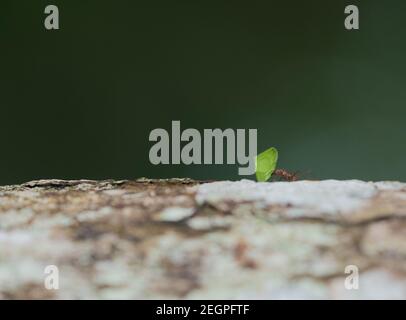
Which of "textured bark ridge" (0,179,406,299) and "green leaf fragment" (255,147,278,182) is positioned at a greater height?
"green leaf fragment" (255,147,278,182)

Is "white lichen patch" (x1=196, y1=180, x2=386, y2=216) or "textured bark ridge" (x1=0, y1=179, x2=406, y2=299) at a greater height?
"white lichen patch" (x1=196, y1=180, x2=386, y2=216)

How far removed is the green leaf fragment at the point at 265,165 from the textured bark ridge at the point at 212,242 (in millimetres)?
178

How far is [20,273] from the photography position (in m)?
0.53

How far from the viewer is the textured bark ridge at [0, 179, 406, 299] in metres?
0.50

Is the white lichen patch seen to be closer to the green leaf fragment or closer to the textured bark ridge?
the textured bark ridge

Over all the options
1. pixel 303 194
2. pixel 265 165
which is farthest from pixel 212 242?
pixel 265 165

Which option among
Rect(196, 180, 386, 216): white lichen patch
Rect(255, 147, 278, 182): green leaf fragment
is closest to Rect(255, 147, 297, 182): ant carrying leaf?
Rect(255, 147, 278, 182): green leaf fragment

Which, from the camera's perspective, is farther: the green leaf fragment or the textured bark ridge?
the green leaf fragment

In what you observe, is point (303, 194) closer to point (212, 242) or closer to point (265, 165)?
point (212, 242)

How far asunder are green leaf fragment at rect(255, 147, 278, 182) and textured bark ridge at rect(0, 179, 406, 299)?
18 centimetres

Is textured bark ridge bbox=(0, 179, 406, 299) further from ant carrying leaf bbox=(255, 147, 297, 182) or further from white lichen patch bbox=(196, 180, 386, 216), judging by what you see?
ant carrying leaf bbox=(255, 147, 297, 182)
